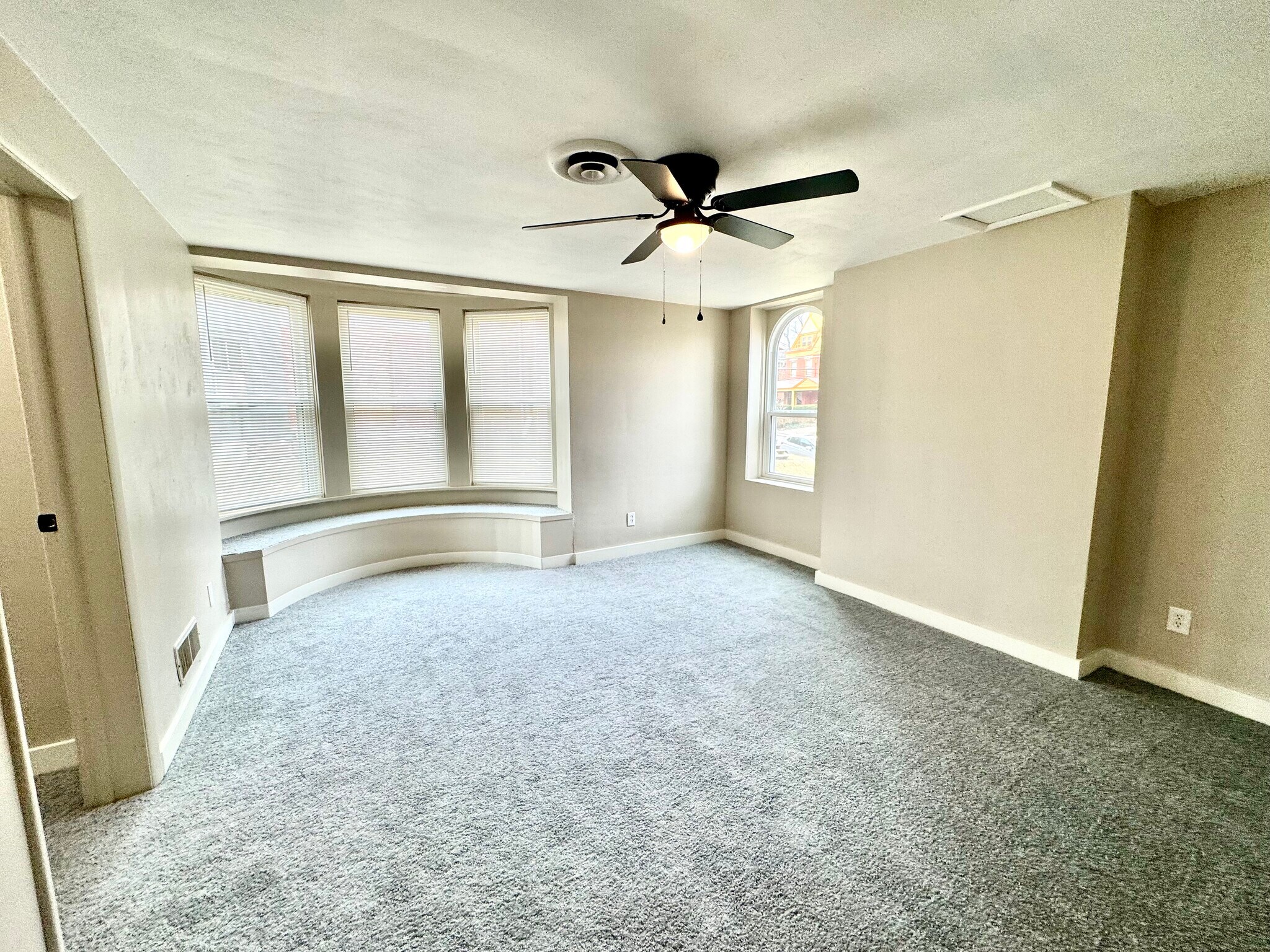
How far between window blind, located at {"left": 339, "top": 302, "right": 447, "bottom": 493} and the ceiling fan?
2.86m

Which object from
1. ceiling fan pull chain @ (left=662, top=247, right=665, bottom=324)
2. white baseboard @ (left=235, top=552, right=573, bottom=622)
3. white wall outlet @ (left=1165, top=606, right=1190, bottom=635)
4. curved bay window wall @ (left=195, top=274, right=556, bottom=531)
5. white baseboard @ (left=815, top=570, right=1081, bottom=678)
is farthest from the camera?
curved bay window wall @ (left=195, top=274, right=556, bottom=531)

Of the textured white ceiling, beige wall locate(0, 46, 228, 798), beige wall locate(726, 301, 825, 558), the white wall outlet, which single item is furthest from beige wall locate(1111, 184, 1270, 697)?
beige wall locate(0, 46, 228, 798)

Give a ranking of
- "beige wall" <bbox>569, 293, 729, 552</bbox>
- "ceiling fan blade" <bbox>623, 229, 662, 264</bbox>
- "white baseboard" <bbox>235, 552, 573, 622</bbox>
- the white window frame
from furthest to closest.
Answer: the white window frame → "beige wall" <bbox>569, 293, 729, 552</bbox> → "white baseboard" <bbox>235, 552, 573, 622</bbox> → "ceiling fan blade" <bbox>623, 229, 662, 264</bbox>

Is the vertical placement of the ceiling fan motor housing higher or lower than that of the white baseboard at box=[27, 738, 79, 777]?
higher

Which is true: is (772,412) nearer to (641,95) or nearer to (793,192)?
(793,192)

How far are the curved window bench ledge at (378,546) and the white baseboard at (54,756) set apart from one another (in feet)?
4.02

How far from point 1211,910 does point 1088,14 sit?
245cm

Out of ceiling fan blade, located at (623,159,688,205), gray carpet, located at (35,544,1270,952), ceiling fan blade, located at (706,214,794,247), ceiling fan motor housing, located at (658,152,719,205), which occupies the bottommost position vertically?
gray carpet, located at (35,544,1270,952)

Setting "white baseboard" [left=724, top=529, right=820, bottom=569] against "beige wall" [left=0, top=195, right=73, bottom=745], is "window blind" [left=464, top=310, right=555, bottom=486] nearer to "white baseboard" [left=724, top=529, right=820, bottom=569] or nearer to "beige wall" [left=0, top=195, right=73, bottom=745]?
"white baseboard" [left=724, top=529, right=820, bottom=569]

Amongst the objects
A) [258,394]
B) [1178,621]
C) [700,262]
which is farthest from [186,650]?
[1178,621]

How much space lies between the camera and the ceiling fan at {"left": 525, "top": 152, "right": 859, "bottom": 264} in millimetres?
1622

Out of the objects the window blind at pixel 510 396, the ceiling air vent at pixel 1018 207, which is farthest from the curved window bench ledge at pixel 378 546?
the ceiling air vent at pixel 1018 207

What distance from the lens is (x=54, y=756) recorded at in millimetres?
1960

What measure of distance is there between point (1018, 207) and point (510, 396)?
3.80 meters
